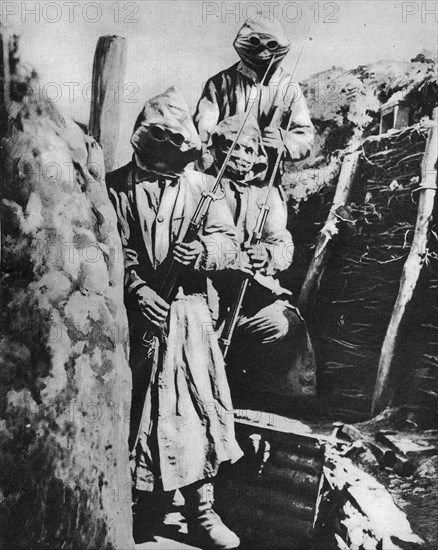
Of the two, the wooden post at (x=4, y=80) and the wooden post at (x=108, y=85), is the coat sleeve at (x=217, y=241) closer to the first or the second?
the wooden post at (x=108, y=85)

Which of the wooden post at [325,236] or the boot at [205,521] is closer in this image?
the boot at [205,521]

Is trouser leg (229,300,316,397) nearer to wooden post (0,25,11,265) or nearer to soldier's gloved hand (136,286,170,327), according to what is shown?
soldier's gloved hand (136,286,170,327)

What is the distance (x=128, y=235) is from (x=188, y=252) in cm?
34

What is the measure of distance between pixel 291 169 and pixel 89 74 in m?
1.22

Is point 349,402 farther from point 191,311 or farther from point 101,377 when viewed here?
point 101,377

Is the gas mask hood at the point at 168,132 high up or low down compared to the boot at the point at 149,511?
up

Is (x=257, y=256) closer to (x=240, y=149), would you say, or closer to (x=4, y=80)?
(x=240, y=149)

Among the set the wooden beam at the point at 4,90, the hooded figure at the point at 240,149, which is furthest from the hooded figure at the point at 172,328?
the wooden beam at the point at 4,90

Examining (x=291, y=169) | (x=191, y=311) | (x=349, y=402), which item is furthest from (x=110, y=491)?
(x=291, y=169)

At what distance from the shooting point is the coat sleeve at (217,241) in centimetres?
372

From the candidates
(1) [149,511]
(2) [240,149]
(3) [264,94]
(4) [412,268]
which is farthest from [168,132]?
(1) [149,511]

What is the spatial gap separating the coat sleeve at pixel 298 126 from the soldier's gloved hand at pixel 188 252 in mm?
714

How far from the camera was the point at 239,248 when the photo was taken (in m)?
3.75

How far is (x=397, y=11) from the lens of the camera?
3812 millimetres
